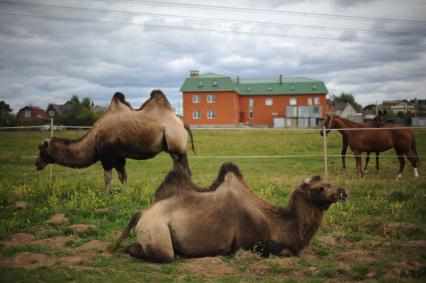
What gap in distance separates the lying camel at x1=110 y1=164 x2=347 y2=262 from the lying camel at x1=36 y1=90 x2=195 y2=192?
4.38 m

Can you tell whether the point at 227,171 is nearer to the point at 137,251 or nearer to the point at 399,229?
the point at 137,251

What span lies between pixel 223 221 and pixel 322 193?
5.16 feet

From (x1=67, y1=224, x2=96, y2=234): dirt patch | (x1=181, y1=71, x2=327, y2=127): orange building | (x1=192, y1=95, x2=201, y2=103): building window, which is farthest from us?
(x1=192, y1=95, x2=201, y2=103): building window

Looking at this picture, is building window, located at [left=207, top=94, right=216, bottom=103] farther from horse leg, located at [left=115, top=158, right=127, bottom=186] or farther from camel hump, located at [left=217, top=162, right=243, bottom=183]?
camel hump, located at [left=217, top=162, right=243, bottom=183]

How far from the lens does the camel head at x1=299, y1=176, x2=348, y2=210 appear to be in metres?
6.55

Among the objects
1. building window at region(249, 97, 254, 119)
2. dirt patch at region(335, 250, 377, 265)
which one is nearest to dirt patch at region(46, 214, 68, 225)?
dirt patch at region(335, 250, 377, 265)

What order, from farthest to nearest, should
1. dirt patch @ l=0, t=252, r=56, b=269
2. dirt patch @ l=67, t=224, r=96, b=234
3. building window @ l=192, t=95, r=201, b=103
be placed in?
1. building window @ l=192, t=95, r=201, b=103
2. dirt patch @ l=67, t=224, r=96, b=234
3. dirt patch @ l=0, t=252, r=56, b=269

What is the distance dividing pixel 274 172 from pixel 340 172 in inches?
107

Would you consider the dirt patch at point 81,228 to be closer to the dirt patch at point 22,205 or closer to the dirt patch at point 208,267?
the dirt patch at point 22,205

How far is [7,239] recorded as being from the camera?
24.8ft

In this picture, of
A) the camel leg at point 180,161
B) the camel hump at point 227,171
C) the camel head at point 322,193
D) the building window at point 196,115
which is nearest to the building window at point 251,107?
the building window at point 196,115

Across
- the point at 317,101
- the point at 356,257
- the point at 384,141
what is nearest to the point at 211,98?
the point at 317,101

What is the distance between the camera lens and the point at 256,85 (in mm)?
79625

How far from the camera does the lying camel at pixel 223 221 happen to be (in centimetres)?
625
